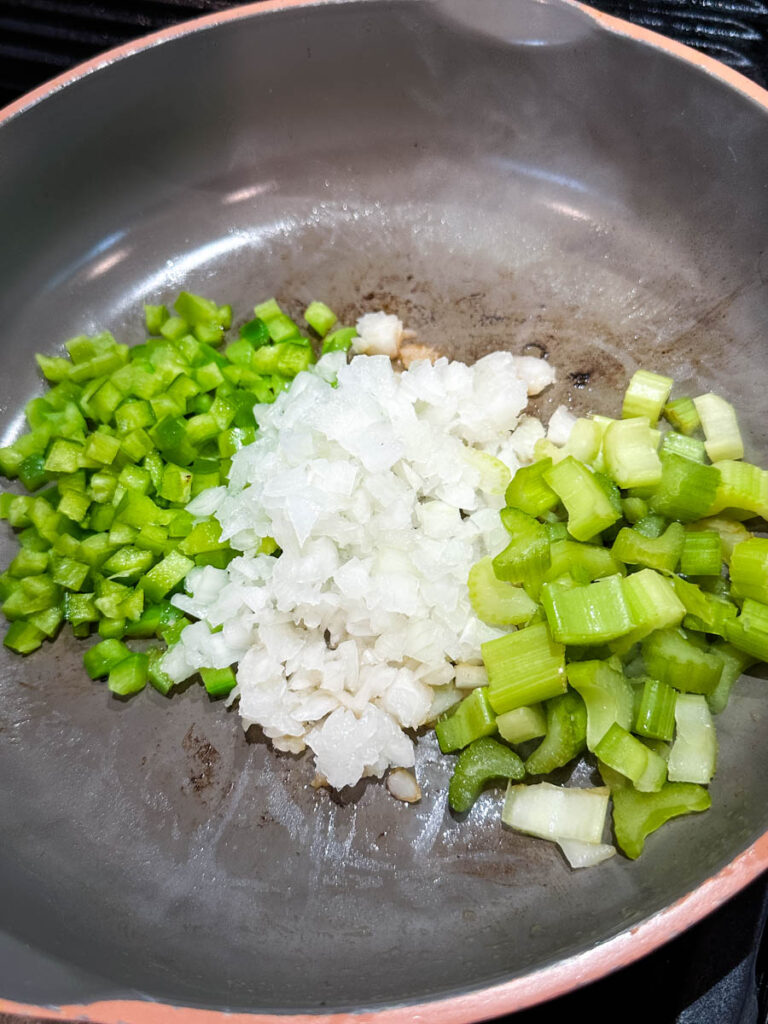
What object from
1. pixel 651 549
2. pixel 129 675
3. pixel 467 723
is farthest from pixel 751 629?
pixel 129 675

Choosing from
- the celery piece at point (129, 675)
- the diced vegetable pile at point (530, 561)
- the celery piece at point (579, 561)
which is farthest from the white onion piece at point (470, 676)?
the celery piece at point (129, 675)

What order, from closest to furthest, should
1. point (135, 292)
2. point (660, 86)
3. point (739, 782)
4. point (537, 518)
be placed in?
point (739, 782)
point (537, 518)
point (660, 86)
point (135, 292)

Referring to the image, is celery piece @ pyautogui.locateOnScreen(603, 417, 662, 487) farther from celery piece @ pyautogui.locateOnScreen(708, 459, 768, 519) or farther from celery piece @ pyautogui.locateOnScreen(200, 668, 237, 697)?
celery piece @ pyautogui.locateOnScreen(200, 668, 237, 697)

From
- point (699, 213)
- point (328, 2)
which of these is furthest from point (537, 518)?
point (328, 2)

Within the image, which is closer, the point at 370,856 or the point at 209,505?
the point at 370,856

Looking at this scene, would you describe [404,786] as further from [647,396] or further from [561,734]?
[647,396]

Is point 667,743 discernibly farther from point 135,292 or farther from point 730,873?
point 135,292

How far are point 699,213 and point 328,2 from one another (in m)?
1.08

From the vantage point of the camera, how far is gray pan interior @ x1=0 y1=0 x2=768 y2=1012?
53.0 inches

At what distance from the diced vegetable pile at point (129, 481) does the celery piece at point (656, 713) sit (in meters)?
0.82

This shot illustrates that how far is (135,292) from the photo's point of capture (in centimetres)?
210

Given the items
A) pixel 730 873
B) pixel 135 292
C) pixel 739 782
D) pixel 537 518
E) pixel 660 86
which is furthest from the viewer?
pixel 135 292

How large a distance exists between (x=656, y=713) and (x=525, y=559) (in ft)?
1.18

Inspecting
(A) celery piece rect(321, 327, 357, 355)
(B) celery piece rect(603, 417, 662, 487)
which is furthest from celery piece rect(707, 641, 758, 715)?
(A) celery piece rect(321, 327, 357, 355)
